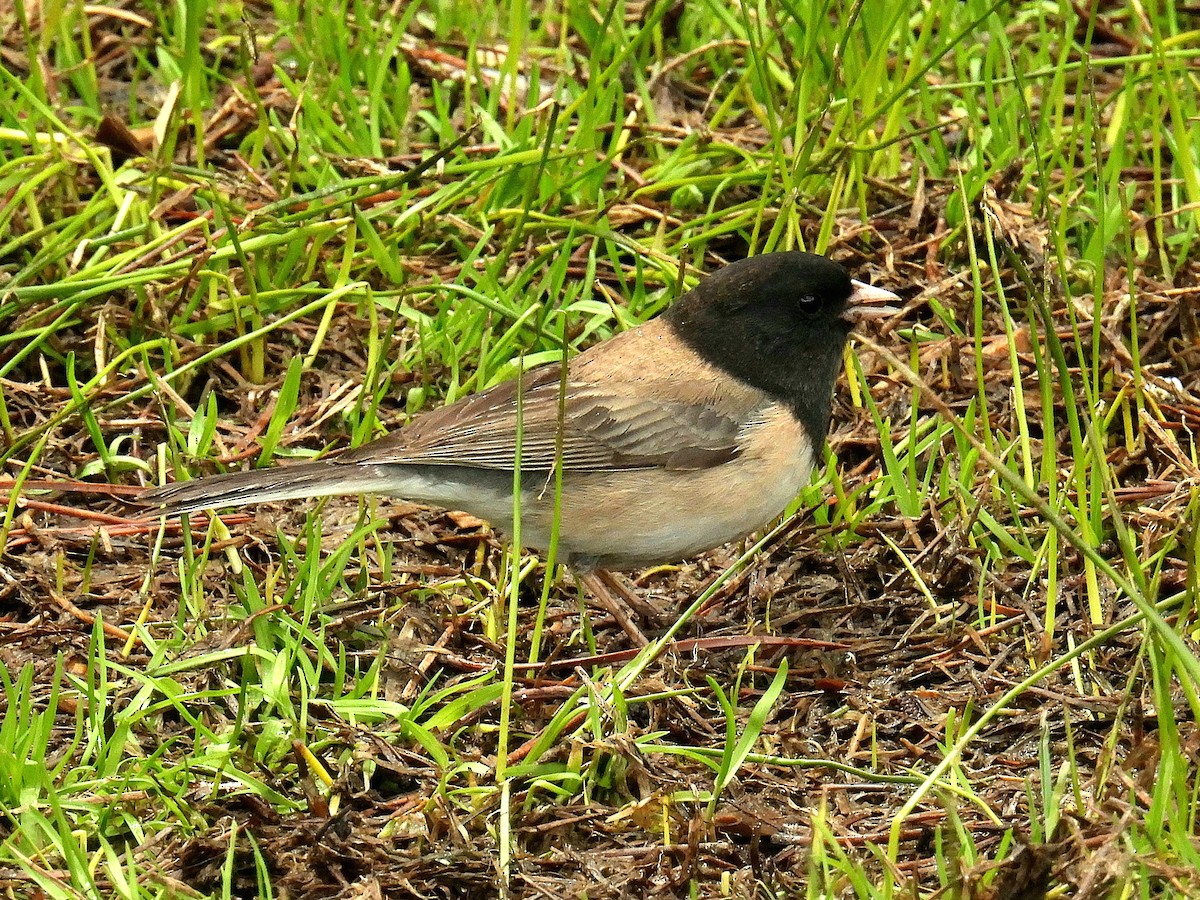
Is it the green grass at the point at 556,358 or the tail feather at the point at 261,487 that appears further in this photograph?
the tail feather at the point at 261,487

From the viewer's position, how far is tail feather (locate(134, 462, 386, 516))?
3.76m

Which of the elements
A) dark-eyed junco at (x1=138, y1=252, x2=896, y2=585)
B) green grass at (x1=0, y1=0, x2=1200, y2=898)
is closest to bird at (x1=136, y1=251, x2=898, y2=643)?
dark-eyed junco at (x1=138, y1=252, x2=896, y2=585)

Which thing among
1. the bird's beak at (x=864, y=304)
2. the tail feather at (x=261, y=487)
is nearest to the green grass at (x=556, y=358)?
the tail feather at (x=261, y=487)

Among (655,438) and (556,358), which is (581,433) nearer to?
(655,438)

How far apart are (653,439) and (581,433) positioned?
0.60 ft

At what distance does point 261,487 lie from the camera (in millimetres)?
3793

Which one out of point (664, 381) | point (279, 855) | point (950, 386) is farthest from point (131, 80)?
point (279, 855)

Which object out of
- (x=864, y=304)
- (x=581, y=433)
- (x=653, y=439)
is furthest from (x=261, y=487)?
(x=864, y=304)

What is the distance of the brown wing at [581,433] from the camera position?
403cm

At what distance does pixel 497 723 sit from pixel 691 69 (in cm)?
305

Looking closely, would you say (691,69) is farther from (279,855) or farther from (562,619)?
(279,855)

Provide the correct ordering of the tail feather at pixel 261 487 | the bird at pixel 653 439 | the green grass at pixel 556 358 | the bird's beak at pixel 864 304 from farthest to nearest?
the bird's beak at pixel 864 304 → the bird at pixel 653 439 → the tail feather at pixel 261 487 → the green grass at pixel 556 358

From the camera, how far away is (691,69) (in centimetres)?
586

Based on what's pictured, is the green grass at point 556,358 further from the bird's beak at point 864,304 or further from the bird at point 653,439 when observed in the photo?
the bird's beak at point 864,304
